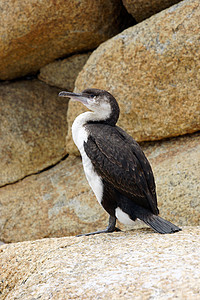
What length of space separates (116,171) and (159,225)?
53 centimetres

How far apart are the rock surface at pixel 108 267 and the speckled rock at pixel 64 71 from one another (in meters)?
3.81

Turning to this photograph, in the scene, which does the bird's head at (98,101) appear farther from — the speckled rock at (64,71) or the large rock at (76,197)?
the speckled rock at (64,71)

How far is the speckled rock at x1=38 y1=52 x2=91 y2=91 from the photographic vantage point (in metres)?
6.44

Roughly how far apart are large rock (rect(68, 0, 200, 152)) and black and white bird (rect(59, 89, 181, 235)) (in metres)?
1.73

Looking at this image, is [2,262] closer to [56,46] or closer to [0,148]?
[0,148]

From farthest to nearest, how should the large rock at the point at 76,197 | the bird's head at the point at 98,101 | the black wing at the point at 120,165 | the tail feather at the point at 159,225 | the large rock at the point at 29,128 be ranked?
the large rock at the point at 29,128
the large rock at the point at 76,197
the bird's head at the point at 98,101
the black wing at the point at 120,165
the tail feather at the point at 159,225

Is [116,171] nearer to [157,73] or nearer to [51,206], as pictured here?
[157,73]

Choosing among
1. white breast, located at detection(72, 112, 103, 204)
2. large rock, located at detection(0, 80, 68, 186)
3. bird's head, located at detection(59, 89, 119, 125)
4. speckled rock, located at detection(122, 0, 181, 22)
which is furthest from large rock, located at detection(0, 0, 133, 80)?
white breast, located at detection(72, 112, 103, 204)

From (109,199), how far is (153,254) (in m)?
0.82

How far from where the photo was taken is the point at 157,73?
191 inches

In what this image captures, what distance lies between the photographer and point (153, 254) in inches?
96.3

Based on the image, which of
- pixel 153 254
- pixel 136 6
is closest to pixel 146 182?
pixel 153 254

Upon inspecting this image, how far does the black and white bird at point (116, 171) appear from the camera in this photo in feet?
10.2

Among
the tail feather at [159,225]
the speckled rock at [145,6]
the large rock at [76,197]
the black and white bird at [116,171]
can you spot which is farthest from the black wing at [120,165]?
the speckled rock at [145,6]
